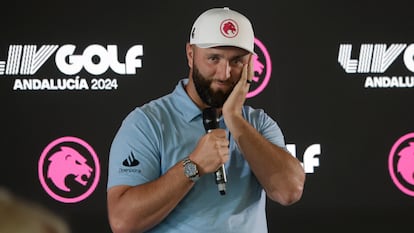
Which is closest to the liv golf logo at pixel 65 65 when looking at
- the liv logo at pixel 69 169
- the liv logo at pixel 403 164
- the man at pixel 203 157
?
the liv logo at pixel 69 169

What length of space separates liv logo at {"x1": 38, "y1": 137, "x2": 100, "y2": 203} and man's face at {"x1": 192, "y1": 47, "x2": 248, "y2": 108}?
1372 millimetres

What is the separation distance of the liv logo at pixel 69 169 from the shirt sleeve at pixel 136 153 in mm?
1349

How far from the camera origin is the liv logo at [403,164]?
316 centimetres

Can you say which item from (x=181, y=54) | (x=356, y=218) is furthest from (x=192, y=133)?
(x=356, y=218)

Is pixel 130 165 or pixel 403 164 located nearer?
pixel 130 165

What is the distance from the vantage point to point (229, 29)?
1808mm

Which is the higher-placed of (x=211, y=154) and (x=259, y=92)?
(x=259, y=92)

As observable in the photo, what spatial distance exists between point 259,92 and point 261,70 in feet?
0.30

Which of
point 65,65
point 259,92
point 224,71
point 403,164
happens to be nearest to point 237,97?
point 224,71

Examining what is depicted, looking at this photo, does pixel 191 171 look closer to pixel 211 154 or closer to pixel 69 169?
pixel 211 154

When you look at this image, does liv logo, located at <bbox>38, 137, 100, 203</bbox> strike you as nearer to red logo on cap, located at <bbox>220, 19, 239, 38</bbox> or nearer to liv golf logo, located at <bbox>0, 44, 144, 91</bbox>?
liv golf logo, located at <bbox>0, 44, 144, 91</bbox>

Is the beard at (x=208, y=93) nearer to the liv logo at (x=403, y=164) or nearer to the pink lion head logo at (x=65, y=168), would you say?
the pink lion head logo at (x=65, y=168)

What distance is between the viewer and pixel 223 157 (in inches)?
63.5

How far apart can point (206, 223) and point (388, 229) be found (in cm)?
170
